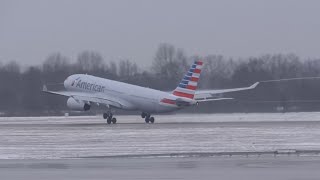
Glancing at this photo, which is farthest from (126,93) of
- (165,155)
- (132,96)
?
(165,155)

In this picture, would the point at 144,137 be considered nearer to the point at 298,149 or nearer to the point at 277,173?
the point at 298,149

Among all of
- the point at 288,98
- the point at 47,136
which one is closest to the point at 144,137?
the point at 47,136

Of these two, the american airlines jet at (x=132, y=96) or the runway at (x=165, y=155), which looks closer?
the runway at (x=165, y=155)

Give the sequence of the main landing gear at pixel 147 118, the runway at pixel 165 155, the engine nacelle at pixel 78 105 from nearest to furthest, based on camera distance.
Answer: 1. the runway at pixel 165 155
2. the main landing gear at pixel 147 118
3. the engine nacelle at pixel 78 105

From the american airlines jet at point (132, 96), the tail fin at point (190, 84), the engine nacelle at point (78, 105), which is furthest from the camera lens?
the engine nacelle at point (78, 105)

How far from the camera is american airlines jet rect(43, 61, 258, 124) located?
195 feet

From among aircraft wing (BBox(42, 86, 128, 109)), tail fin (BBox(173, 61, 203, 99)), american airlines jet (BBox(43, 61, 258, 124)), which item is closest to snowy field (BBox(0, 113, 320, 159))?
tail fin (BBox(173, 61, 203, 99))

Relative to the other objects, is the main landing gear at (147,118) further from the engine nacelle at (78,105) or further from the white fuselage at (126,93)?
the engine nacelle at (78,105)

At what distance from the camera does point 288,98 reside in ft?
266

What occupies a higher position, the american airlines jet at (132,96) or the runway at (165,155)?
the american airlines jet at (132,96)

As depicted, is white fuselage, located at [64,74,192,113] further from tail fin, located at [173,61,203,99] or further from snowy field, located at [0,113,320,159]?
snowy field, located at [0,113,320,159]

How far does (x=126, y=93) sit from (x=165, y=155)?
36.4 meters

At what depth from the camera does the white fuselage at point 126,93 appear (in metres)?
60.9

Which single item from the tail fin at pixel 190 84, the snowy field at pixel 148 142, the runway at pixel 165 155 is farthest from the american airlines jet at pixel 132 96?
the runway at pixel 165 155
